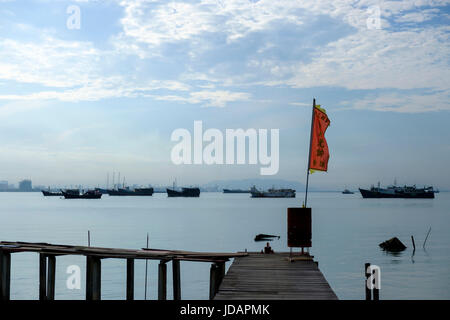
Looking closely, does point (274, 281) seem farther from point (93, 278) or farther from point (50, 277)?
point (50, 277)

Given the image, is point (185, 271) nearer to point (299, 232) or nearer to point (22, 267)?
point (22, 267)

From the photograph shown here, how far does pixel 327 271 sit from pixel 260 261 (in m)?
26.2

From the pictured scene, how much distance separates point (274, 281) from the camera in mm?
13414

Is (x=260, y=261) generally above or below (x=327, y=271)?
above

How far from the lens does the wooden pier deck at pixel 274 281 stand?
38.4 feet

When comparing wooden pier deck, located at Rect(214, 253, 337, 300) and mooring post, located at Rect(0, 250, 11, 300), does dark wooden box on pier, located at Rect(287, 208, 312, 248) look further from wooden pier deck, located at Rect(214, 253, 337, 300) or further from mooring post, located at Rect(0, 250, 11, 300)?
mooring post, located at Rect(0, 250, 11, 300)

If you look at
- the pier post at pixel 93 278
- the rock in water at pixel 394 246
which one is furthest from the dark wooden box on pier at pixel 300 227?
the rock in water at pixel 394 246

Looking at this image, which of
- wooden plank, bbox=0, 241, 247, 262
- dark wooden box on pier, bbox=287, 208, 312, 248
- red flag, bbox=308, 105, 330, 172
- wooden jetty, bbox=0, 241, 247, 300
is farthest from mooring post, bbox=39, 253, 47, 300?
red flag, bbox=308, 105, 330, 172

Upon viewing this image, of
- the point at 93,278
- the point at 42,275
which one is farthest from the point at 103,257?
the point at 42,275

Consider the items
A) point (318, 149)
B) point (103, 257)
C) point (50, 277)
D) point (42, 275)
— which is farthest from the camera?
point (42, 275)

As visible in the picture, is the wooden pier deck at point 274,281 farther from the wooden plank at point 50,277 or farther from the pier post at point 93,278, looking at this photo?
the wooden plank at point 50,277
